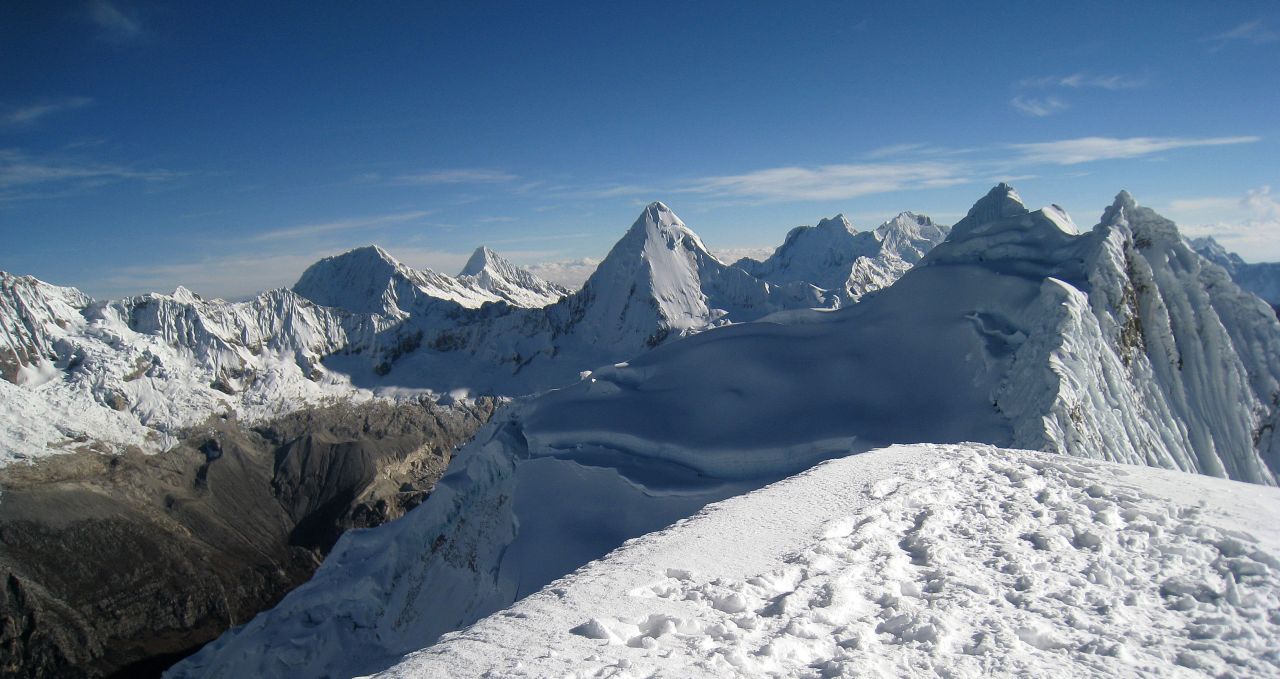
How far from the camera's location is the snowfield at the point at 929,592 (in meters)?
7.10

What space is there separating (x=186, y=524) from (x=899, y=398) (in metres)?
161

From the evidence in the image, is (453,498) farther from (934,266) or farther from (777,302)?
(777,302)

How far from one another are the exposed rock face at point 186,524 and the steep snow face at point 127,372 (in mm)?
6668

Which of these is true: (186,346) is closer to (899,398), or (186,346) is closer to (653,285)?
(653,285)

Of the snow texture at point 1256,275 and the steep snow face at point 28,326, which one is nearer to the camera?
the steep snow face at point 28,326

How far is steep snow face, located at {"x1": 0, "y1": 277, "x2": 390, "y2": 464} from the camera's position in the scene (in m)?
153

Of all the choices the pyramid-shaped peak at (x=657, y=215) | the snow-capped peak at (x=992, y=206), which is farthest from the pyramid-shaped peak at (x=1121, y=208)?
the pyramid-shaped peak at (x=657, y=215)

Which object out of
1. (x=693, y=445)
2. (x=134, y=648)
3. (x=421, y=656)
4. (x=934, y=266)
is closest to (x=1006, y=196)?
(x=934, y=266)

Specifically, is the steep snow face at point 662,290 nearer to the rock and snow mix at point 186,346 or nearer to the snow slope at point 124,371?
the rock and snow mix at point 186,346

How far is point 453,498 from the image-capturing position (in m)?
35.4

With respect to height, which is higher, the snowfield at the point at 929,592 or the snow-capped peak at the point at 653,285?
the snow-capped peak at the point at 653,285

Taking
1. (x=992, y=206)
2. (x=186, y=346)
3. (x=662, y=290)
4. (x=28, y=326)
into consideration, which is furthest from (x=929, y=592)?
(x=186, y=346)

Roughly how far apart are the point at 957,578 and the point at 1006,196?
72.0 meters

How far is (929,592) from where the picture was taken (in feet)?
28.3
